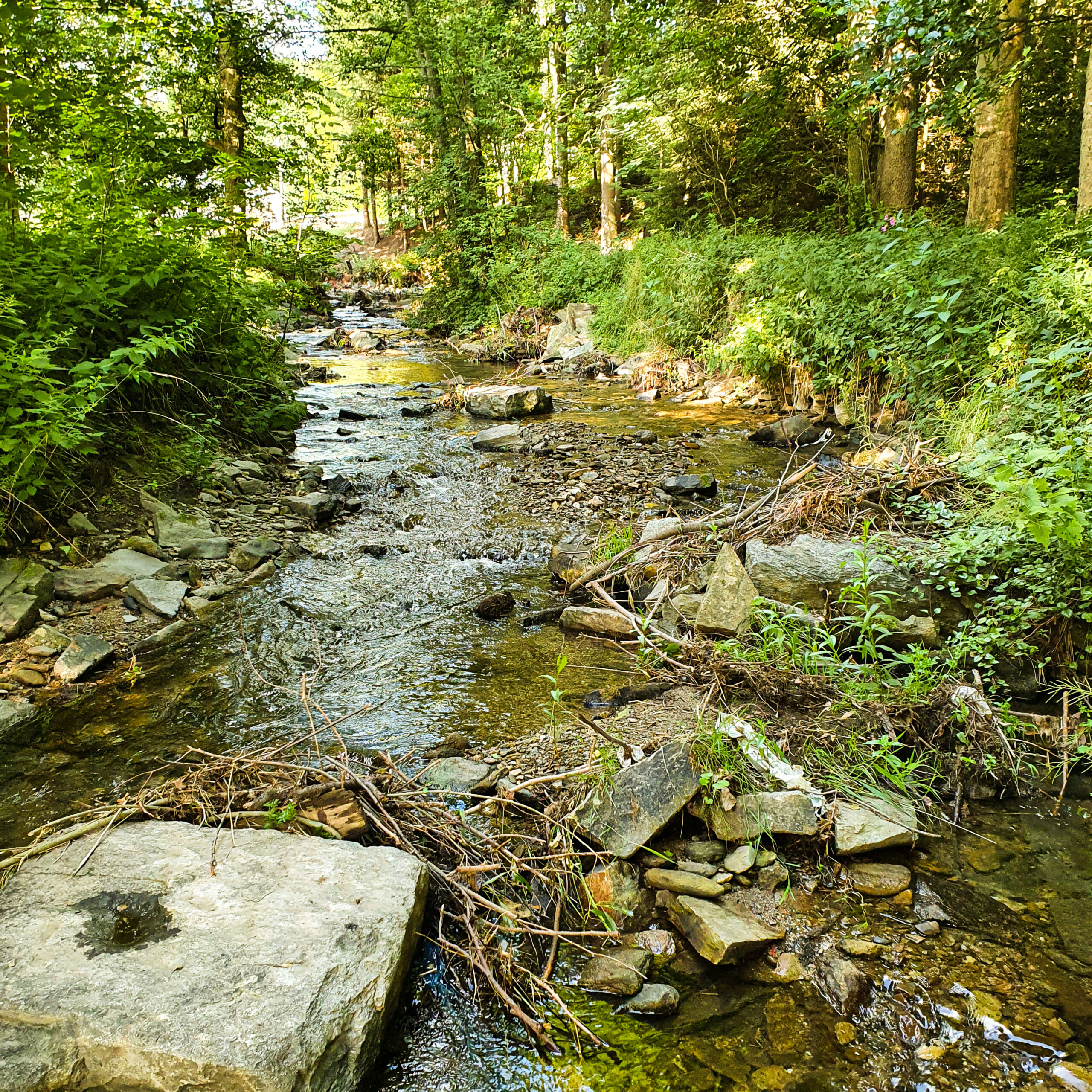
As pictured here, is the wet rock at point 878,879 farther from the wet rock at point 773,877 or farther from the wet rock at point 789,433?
the wet rock at point 789,433

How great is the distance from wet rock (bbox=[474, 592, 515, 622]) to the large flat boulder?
261cm

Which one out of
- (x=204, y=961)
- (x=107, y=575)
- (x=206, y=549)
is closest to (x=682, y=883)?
(x=204, y=961)

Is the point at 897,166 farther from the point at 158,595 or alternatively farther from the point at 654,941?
the point at 654,941

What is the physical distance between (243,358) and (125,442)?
88.0 inches

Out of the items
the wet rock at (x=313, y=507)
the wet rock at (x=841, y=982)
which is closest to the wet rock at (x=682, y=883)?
the wet rock at (x=841, y=982)

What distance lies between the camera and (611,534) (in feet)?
18.9

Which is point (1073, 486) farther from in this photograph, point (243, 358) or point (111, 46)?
point (111, 46)

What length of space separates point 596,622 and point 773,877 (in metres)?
2.20

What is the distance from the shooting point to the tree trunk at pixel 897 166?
38.5 feet

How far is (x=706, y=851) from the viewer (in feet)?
9.36

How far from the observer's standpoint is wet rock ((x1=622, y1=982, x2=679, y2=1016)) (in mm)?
2271

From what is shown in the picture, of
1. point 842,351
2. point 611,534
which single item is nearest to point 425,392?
point 842,351

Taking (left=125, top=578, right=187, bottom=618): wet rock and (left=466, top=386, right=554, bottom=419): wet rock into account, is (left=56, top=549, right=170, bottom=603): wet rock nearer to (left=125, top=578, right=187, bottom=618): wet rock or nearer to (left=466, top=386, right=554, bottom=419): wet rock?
(left=125, top=578, right=187, bottom=618): wet rock

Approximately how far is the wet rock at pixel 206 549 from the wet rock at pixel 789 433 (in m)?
6.47
